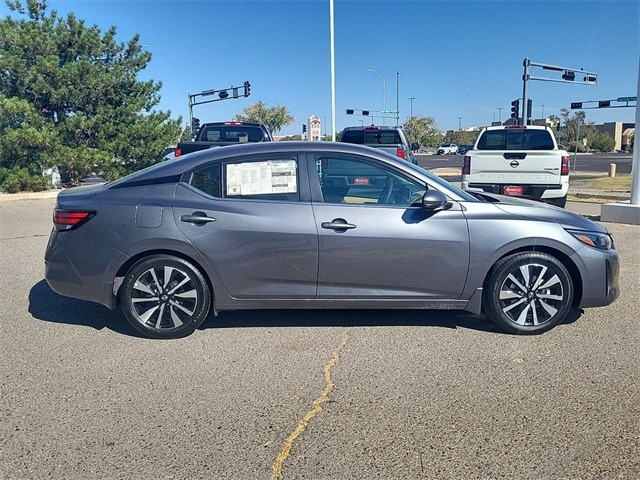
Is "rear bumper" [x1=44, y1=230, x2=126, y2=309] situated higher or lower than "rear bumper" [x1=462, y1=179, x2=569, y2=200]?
lower

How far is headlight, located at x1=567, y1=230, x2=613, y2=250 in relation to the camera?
4.58 metres

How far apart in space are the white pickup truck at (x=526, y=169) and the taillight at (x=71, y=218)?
7338 millimetres

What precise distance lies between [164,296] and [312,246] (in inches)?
50.3

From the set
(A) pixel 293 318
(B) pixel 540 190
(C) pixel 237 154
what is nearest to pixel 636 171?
(B) pixel 540 190

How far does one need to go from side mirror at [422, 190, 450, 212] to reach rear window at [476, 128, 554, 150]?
774 centimetres

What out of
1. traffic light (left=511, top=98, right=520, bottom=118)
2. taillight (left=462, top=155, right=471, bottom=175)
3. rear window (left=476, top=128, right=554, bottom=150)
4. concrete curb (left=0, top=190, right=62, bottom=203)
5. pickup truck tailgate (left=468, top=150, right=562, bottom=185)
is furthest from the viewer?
traffic light (left=511, top=98, right=520, bottom=118)

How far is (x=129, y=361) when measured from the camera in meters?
4.17

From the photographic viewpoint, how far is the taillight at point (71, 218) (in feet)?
14.9

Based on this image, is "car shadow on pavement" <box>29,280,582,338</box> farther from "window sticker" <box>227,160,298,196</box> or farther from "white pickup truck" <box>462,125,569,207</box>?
"white pickup truck" <box>462,125,569,207</box>

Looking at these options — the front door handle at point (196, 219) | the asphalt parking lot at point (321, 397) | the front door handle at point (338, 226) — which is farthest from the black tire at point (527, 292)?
the front door handle at point (196, 219)

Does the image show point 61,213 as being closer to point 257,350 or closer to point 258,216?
point 258,216

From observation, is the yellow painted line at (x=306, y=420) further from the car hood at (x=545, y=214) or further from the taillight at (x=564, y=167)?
the taillight at (x=564, y=167)

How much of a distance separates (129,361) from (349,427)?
1.87m

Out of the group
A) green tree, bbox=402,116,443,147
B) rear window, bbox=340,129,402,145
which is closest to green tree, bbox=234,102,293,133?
green tree, bbox=402,116,443,147
